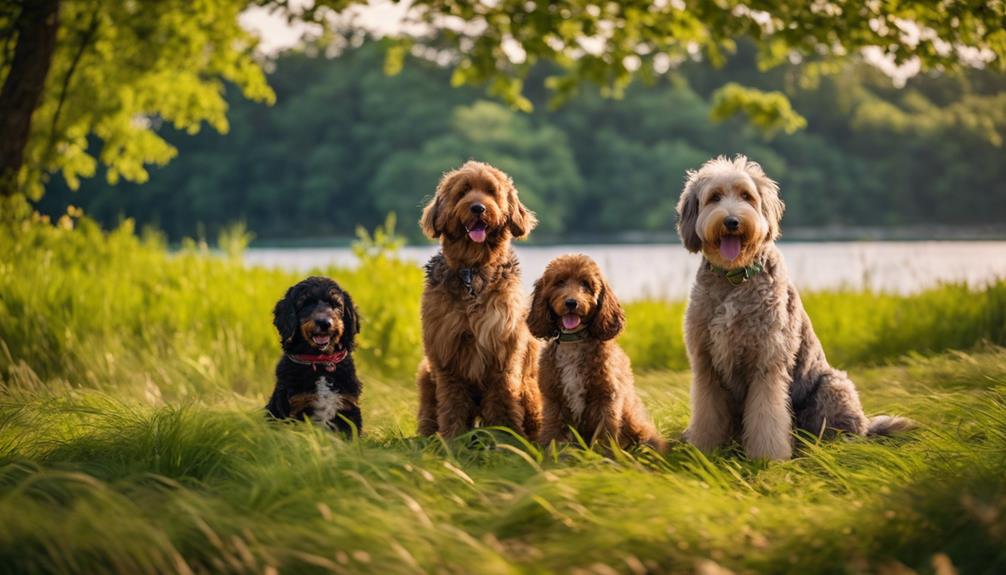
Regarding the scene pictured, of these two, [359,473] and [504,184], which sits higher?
[504,184]

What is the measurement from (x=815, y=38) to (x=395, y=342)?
4.80 m

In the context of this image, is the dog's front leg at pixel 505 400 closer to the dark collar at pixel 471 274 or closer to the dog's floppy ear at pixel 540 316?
the dog's floppy ear at pixel 540 316

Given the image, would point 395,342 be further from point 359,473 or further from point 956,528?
point 956,528

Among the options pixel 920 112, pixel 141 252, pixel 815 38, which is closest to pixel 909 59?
pixel 815 38

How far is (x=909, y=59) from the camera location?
8.56m

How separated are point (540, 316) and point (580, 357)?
1.01 feet

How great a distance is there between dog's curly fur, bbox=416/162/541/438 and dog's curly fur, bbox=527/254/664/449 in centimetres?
24

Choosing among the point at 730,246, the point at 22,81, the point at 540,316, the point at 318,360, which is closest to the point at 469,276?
the point at 540,316

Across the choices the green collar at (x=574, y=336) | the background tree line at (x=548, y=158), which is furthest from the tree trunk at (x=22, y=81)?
the background tree line at (x=548, y=158)

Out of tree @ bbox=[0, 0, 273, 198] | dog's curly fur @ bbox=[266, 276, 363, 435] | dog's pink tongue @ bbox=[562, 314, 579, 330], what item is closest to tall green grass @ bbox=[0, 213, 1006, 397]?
tree @ bbox=[0, 0, 273, 198]

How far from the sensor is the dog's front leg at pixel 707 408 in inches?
211

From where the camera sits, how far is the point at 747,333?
5.15 m

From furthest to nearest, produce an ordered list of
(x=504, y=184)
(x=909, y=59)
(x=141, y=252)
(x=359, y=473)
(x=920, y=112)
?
(x=920, y=112), (x=141, y=252), (x=909, y=59), (x=504, y=184), (x=359, y=473)

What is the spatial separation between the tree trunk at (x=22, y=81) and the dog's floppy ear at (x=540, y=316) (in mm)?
6504
